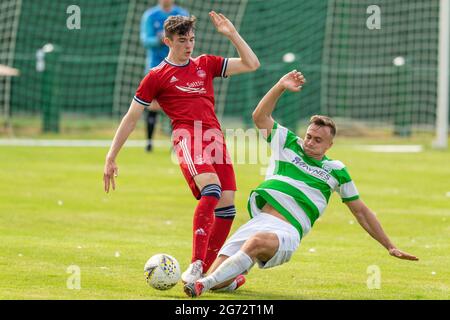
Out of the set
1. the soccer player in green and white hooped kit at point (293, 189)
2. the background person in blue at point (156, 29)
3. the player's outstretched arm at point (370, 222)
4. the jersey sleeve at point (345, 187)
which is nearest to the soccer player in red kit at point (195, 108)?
the soccer player in green and white hooped kit at point (293, 189)

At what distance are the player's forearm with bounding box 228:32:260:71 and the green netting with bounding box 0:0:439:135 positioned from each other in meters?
18.5

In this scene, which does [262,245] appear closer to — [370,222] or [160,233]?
[370,222]

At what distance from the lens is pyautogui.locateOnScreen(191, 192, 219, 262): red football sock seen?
8.43 metres

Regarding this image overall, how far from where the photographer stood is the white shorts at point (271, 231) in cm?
803

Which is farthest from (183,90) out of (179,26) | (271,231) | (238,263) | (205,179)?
(238,263)

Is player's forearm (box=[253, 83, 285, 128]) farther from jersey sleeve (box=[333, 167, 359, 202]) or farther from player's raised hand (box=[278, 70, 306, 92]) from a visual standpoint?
jersey sleeve (box=[333, 167, 359, 202])

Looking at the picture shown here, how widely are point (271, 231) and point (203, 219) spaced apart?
25.7 inches

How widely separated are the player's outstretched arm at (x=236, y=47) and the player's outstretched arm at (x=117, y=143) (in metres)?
0.90

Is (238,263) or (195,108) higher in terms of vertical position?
(195,108)

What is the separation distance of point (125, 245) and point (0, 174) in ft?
22.3

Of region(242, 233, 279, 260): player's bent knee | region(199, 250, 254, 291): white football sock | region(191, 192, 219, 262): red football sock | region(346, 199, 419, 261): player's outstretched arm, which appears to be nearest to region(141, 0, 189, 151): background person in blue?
region(191, 192, 219, 262): red football sock

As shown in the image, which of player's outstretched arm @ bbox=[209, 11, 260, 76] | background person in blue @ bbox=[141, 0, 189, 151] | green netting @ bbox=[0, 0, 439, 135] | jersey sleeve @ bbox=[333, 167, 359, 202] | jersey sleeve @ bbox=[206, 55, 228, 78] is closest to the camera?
jersey sleeve @ bbox=[333, 167, 359, 202]

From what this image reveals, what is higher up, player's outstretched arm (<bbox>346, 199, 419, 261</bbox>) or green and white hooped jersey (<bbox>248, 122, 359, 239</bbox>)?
green and white hooped jersey (<bbox>248, 122, 359, 239</bbox>)

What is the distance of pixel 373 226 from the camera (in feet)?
27.3
